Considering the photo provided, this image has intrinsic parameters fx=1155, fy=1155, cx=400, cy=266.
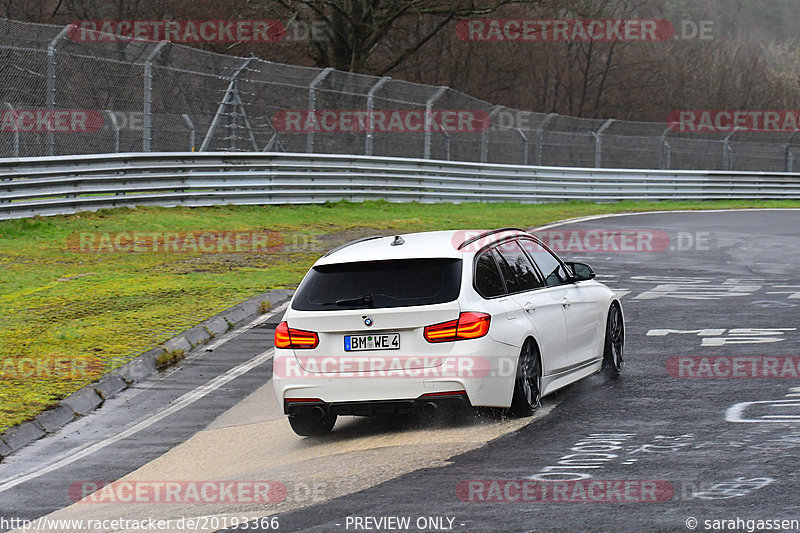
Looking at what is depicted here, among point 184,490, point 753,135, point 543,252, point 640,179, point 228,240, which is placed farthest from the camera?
point 753,135

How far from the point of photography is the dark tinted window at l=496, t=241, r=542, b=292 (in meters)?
9.01

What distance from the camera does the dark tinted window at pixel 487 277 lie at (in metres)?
8.37

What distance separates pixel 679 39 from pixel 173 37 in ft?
162

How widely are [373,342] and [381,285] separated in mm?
456

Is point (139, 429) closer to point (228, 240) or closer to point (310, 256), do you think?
point (310, 256)

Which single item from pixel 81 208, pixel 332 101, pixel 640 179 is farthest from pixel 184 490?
pixel 640 179

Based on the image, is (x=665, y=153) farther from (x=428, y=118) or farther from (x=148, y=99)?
(x=148, y=99)

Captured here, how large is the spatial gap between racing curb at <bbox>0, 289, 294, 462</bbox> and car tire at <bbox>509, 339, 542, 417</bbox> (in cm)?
370

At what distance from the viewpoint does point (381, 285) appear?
8258mm

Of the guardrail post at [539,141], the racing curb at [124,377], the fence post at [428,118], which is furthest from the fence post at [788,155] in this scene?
the racing curb at [124,377]

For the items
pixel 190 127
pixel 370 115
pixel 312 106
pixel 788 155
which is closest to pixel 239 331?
pixel 190 127

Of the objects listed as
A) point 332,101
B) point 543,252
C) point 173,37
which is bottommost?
point 543,252

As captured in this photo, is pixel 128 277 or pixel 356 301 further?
pixel 128 277

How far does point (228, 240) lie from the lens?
20.5 m
